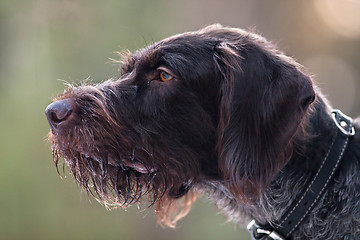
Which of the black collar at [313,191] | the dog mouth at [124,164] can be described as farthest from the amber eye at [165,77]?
the black collar at [313,191]

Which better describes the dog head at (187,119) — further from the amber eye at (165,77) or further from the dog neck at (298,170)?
the dog neck at (298,170)

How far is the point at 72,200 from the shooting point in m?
8.59

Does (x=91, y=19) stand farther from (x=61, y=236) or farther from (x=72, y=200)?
(x=61, y=236)

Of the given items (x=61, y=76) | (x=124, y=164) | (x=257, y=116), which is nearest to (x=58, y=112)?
(x=124, y=164)

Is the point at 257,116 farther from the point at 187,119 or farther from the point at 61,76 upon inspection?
the point at 61,76

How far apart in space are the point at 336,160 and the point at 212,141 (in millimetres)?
625

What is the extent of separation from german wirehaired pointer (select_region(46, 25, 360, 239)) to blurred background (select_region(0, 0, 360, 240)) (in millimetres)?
5267

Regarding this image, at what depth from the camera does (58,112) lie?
2.25 metres

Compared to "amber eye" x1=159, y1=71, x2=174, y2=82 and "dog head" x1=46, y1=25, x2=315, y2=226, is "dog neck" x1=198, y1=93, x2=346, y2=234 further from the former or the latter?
"amber eye" x1=159, y1=71, x2=174, y2=82

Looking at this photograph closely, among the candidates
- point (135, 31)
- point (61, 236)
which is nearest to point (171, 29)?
point (135, 31)

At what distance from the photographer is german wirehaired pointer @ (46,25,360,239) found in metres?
2.19

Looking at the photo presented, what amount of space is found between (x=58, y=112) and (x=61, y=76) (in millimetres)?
6483

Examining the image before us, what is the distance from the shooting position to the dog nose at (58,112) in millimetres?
2252

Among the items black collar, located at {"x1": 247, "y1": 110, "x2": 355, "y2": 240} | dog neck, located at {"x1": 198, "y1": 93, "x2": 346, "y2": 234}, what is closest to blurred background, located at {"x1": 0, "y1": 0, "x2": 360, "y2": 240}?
dog neck, located at {"x1": 198, "y1": 93, "x2": 346, "y2": 234}
